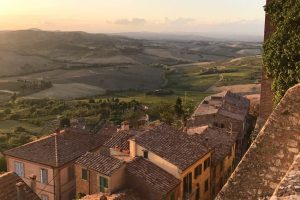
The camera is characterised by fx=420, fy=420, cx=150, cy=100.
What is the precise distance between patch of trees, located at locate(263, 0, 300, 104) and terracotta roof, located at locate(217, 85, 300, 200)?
10.9 meters

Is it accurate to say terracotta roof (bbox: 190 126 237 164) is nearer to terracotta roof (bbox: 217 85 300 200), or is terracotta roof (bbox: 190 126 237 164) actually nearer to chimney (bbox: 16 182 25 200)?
chimney (bbox: 16 182 25 200)

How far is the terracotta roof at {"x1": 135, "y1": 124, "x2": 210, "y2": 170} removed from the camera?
28656 millimetres

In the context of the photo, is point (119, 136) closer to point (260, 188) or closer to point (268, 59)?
point (268, 59)

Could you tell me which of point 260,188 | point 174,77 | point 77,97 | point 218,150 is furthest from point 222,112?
point 174,77

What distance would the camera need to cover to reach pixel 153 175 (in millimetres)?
27281

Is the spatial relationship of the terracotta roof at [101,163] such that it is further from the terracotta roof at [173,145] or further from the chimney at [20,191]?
the chimney at [20,191]

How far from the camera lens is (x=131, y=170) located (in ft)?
89.3

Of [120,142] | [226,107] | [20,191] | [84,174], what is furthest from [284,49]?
[226,107]

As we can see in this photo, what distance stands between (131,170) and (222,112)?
2585 cm

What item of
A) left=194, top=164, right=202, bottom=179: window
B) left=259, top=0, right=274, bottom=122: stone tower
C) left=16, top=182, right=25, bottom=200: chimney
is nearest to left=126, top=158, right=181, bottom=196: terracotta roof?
left=194, top=164, right=202, bottom=179: window

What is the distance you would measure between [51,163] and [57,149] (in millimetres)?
1880

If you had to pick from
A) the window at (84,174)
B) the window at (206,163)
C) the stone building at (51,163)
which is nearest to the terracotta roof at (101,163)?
the window at (84,174)

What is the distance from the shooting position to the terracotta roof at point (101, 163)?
87.2 feet

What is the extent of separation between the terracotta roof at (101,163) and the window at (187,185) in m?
4.99
